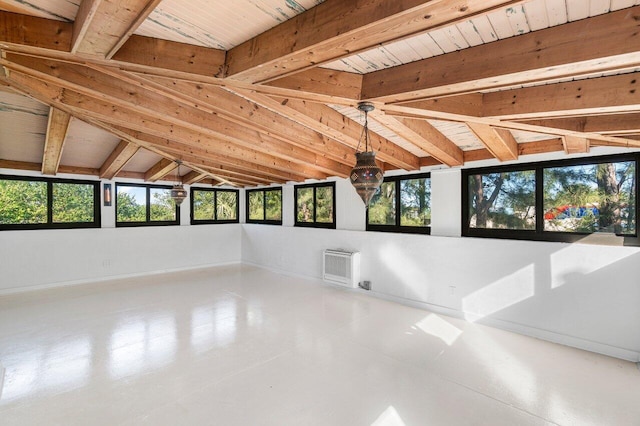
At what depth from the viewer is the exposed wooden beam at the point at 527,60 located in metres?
1.49

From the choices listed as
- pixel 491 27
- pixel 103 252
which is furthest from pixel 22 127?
pixel 491 27

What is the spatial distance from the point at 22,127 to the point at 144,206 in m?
3.41

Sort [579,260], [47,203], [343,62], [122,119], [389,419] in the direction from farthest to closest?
[47,203]
[579,260]
[122,119]
[389,419]
[343,62]

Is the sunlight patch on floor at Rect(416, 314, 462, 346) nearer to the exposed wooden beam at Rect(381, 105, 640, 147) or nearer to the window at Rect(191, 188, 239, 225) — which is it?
the exposed wooden beam at Rect(381, 105, 640, 147)

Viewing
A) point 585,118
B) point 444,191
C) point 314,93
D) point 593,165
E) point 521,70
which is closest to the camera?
point 521,70

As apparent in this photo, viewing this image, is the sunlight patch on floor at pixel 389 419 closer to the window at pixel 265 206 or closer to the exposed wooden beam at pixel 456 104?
the exposed wooden beam at pixel 456 104

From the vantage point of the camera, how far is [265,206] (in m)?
8.84

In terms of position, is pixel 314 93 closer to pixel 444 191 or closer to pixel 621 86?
pixel 621 86

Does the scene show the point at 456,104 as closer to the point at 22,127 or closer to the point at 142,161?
the point at 22,127

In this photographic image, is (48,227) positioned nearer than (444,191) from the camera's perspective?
No

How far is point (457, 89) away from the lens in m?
2.04

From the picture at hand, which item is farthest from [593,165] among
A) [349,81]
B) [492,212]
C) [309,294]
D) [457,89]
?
[309,294]

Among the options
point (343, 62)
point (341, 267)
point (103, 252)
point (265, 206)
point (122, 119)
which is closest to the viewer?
point (343, 62)

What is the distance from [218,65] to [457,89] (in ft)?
5.23
